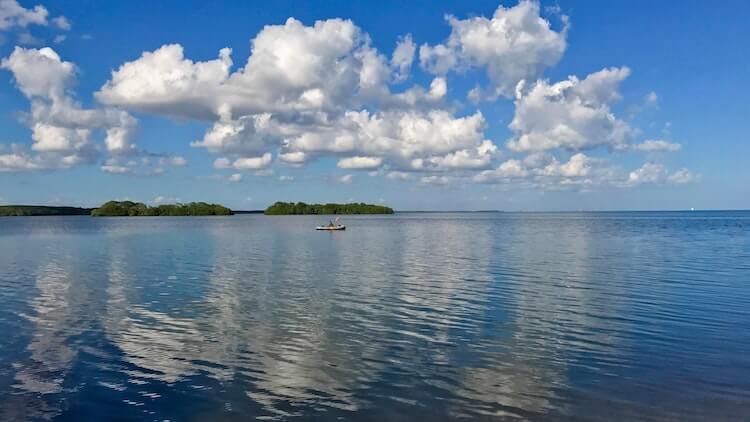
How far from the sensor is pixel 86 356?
18.2 meters

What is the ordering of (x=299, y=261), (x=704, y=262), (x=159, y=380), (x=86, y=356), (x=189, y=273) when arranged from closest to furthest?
1. (x=159, y=380)
2. (x=86, y=356)
3. (x=189, y=273)
4. (x=704, y=262)
5. (x=299, y=261)

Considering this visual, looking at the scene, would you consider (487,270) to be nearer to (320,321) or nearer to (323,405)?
(320,321)

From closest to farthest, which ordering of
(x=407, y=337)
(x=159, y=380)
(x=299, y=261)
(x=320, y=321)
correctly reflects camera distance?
(x=159, y=380), (x=407, y=337), (x=320, y=321), (x=299, y=261)

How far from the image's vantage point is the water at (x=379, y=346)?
45.0 ft

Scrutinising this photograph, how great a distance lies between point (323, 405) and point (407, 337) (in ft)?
23.2

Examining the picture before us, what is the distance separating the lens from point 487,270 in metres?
40.7

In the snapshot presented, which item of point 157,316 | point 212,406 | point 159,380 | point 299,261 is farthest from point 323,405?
point 299,261

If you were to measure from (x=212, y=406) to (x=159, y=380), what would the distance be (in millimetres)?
2736

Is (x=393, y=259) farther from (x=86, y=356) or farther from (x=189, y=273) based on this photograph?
(x=86, y=356)

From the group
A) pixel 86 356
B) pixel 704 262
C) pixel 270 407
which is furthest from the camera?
pixel 704 262

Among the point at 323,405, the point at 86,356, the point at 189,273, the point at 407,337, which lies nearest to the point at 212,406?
the point at 323,405

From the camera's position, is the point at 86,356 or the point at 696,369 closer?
the point at 696,369

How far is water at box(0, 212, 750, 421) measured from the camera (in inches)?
540

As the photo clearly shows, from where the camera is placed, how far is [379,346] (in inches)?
750
